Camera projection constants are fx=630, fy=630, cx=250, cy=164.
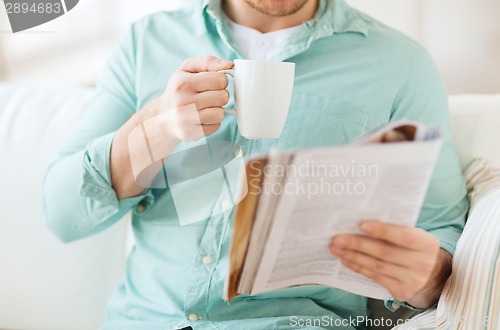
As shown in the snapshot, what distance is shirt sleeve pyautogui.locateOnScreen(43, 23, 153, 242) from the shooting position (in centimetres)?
98

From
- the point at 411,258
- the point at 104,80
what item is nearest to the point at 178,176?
the point at 104,80

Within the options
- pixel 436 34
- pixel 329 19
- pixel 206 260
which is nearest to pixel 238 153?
pixel 206 260

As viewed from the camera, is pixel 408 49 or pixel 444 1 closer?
pixel 408 49

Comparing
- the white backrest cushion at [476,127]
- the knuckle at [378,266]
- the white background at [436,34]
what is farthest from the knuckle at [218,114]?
the white background at [436,34]

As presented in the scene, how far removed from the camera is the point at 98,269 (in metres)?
1.21

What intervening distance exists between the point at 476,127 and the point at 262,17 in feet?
1.34

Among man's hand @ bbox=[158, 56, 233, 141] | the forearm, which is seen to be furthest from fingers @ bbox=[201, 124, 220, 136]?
the forearm

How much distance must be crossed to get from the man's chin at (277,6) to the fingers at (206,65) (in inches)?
7.9

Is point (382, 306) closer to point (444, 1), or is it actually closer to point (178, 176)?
point (178, 176)

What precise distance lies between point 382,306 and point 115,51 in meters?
0.61

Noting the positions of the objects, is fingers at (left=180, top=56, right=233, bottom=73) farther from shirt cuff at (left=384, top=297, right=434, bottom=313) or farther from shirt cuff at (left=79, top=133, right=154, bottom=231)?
shirt cuff at (left=384, top=297, right=434, bottom=313)

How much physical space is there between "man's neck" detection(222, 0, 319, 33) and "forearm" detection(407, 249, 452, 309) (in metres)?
0.42

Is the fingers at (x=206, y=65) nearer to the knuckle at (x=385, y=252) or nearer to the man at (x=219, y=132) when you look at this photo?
the man at (x=219, y=132)

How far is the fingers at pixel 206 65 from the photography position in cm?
77
